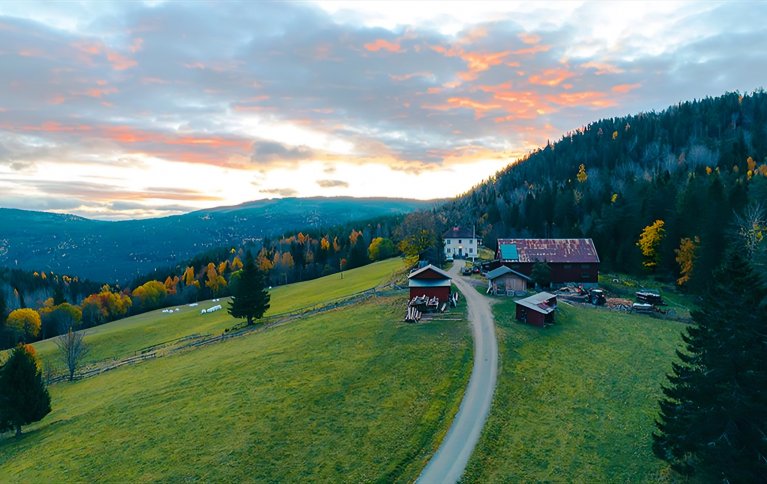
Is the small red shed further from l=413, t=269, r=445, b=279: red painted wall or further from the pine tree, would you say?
the pine tree

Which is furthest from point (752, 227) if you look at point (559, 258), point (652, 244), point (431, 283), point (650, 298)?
point (431, 283)

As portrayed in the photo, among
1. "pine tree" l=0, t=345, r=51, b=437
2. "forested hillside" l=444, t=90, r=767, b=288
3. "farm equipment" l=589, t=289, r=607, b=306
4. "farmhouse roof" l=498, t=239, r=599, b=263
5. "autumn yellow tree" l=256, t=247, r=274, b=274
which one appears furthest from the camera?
"autumn yellow tree" l=256, t=247, r=274, b=274

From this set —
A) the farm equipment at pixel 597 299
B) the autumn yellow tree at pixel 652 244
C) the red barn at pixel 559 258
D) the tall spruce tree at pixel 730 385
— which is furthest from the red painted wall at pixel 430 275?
the autumn yellow tree at pixel 652 244

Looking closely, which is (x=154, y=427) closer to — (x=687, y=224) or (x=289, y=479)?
(x=289, y=479)

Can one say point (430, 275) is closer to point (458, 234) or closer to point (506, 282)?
point (506, 282)

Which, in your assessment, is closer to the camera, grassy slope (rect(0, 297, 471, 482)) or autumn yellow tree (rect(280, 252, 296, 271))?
grassy slope (rect(0, 297, 471, 482))

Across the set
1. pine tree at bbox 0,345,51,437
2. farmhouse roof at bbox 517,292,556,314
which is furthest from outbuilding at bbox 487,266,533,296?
pine tree at bbox 0,345,51,437
